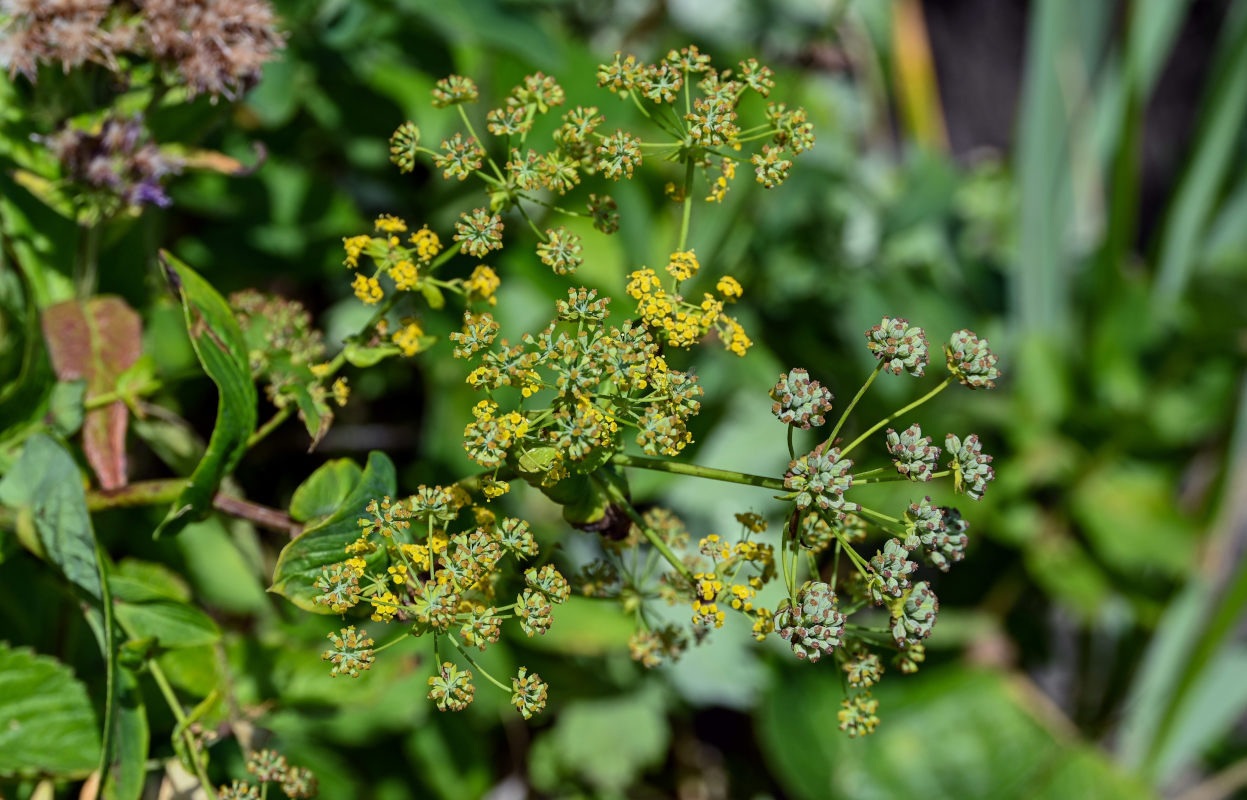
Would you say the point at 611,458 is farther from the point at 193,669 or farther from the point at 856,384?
the point at 856,384

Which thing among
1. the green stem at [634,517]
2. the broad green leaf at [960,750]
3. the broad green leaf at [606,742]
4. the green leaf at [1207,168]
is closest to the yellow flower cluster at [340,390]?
the green stem at [634,517]

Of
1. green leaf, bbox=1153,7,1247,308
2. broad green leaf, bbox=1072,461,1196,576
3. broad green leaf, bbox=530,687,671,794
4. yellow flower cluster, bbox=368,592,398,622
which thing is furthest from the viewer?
green leaf, bbox=1153,7,1247,308

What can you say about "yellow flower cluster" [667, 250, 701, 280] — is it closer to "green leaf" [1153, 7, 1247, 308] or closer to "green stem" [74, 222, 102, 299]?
"green stem" [74, 222, 102, 299]

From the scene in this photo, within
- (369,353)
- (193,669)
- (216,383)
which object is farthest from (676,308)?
(193,669)

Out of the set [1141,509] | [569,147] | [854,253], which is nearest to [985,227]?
[854,253]

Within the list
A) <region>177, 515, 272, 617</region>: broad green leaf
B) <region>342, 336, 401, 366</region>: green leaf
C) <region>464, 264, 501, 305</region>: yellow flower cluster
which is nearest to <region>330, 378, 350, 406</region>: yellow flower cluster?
<region>342, 336, 401, 366</region>: green leaf

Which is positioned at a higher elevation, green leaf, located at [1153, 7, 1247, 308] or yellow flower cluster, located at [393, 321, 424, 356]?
green leaf, located at [1153, 7, 1247, 308]

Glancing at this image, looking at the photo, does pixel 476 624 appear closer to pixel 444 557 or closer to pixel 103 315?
pixel 444 557

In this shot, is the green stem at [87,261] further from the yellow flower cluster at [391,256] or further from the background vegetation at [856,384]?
the yellow flower cluster at [391,256]
